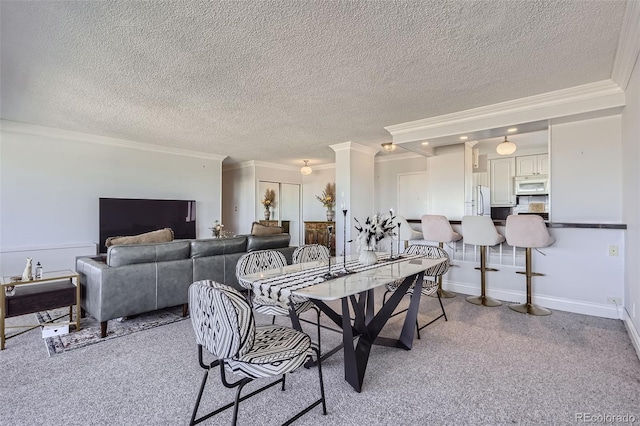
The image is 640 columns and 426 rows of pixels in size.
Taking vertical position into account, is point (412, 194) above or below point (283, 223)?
above

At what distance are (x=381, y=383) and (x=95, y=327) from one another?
9.57ft

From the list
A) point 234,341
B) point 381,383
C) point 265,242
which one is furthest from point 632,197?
point 265,242

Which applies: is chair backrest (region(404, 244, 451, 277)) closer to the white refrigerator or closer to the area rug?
the area rug

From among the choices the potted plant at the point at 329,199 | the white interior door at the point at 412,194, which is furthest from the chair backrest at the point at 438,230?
the potted plant at the point at 329,199

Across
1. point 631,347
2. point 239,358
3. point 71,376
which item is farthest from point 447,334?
point 71,376

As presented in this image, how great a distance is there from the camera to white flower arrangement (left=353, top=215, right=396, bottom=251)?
8.86ft

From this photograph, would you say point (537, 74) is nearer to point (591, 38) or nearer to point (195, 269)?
point (591, 38)

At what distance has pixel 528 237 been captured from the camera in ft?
11.7

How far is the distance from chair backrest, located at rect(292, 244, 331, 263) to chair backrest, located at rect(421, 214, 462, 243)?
5.86 feet

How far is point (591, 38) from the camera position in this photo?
2.39 metres

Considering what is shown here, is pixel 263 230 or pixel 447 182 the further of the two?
pixel 447 182

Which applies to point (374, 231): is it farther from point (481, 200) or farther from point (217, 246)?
point (481, 200)

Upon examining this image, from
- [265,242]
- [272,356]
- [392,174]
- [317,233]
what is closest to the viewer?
[272,356]

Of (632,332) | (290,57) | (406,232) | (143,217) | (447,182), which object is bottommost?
(632,332)
